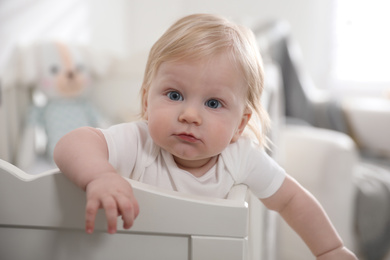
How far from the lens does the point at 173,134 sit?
1.76ft

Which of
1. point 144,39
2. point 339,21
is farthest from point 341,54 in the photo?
point 144,39

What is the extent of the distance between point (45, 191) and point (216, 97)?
0.72ft

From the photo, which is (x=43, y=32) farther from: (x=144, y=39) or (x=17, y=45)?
(x=144, y=39)

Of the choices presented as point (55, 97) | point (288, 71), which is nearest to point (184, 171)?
point (55, 97)

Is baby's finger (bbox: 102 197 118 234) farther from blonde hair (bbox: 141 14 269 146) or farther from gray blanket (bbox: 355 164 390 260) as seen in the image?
gray blanket (bbox: 355 164 390 260)

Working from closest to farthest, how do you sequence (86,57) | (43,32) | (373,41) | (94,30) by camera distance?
(86,57), (43,32), (94,30), (373,41)

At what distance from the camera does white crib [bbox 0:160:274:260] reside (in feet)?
1.52

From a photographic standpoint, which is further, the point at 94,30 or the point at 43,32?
the point at 94,30

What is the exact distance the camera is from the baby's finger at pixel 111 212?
0.41 meters

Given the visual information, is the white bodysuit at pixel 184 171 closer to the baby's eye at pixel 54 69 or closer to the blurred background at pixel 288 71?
the blurred background at pixel 288 71

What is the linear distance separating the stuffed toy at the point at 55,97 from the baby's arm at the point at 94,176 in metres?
0.83

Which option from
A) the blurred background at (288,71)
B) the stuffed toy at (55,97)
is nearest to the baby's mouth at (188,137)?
the blurred background at (288,71)

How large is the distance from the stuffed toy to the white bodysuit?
0.78 metres

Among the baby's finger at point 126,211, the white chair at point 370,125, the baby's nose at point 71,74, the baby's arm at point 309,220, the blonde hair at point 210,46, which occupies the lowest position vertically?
the white chair at point 370,125
